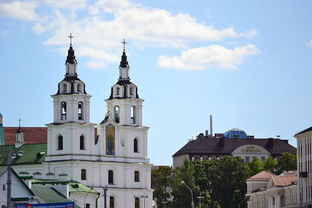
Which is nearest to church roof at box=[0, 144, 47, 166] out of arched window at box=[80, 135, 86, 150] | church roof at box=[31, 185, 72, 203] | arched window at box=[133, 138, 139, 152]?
arched window at box=[80, 135, 86, 150]

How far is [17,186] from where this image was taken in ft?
436

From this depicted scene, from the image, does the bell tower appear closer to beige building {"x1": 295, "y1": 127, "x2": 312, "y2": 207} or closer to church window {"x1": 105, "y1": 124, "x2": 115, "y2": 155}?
church window {"x1": 105, "y1": 124, "x2": 115, "y2": 155}

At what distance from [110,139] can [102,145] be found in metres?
2.72

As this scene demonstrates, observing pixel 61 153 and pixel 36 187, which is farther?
pixel 61 153

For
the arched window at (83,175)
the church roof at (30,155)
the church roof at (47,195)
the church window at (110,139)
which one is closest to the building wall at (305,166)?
the church roof at (47,195)

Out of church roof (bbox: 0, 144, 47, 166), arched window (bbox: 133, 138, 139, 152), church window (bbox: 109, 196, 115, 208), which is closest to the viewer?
church window (bbox: 109, 196, 115, 208)

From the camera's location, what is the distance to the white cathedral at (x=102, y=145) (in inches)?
7205

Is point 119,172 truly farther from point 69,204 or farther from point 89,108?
point 69,204

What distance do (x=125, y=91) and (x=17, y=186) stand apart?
61350 mm

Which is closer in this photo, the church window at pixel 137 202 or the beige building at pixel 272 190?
the beige building at pixel 272 190

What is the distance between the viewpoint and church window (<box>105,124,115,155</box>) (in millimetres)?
189375

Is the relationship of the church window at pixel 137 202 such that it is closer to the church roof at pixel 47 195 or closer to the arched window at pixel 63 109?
the arched window at pixel 63 109

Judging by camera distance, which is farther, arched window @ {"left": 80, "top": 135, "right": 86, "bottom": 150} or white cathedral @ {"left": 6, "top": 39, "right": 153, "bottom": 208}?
arched window @ {"left": 80, "top": 135, "right": 86, "bottom": 150}

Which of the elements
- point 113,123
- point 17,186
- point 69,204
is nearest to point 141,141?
point 113,123
